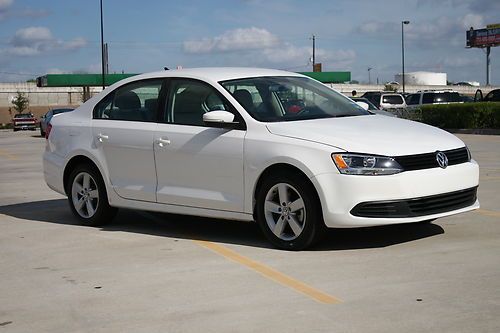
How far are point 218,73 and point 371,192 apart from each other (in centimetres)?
226

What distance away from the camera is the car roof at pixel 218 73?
7824 mm

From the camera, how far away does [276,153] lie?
6.87 metres

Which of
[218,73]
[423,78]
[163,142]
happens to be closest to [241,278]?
[163,142]

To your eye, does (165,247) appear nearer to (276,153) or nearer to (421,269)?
(276,153)

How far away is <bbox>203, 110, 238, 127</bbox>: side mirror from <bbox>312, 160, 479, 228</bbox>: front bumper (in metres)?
1.07

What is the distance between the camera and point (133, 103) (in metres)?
8.43

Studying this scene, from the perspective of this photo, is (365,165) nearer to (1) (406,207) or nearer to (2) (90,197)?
(1) (406,207)

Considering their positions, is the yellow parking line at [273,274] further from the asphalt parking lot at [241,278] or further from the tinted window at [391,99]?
the tinted window at [391,99]

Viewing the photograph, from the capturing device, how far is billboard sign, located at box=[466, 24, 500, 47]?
406 ft

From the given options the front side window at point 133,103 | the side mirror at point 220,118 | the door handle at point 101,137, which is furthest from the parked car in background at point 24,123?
the side mirror at point 220,118

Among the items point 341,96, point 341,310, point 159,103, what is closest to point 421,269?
point 341,310

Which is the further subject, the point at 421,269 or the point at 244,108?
the point at 244,108

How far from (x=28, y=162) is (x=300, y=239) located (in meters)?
13.6

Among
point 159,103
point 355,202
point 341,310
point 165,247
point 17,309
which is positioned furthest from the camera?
point 159,103
